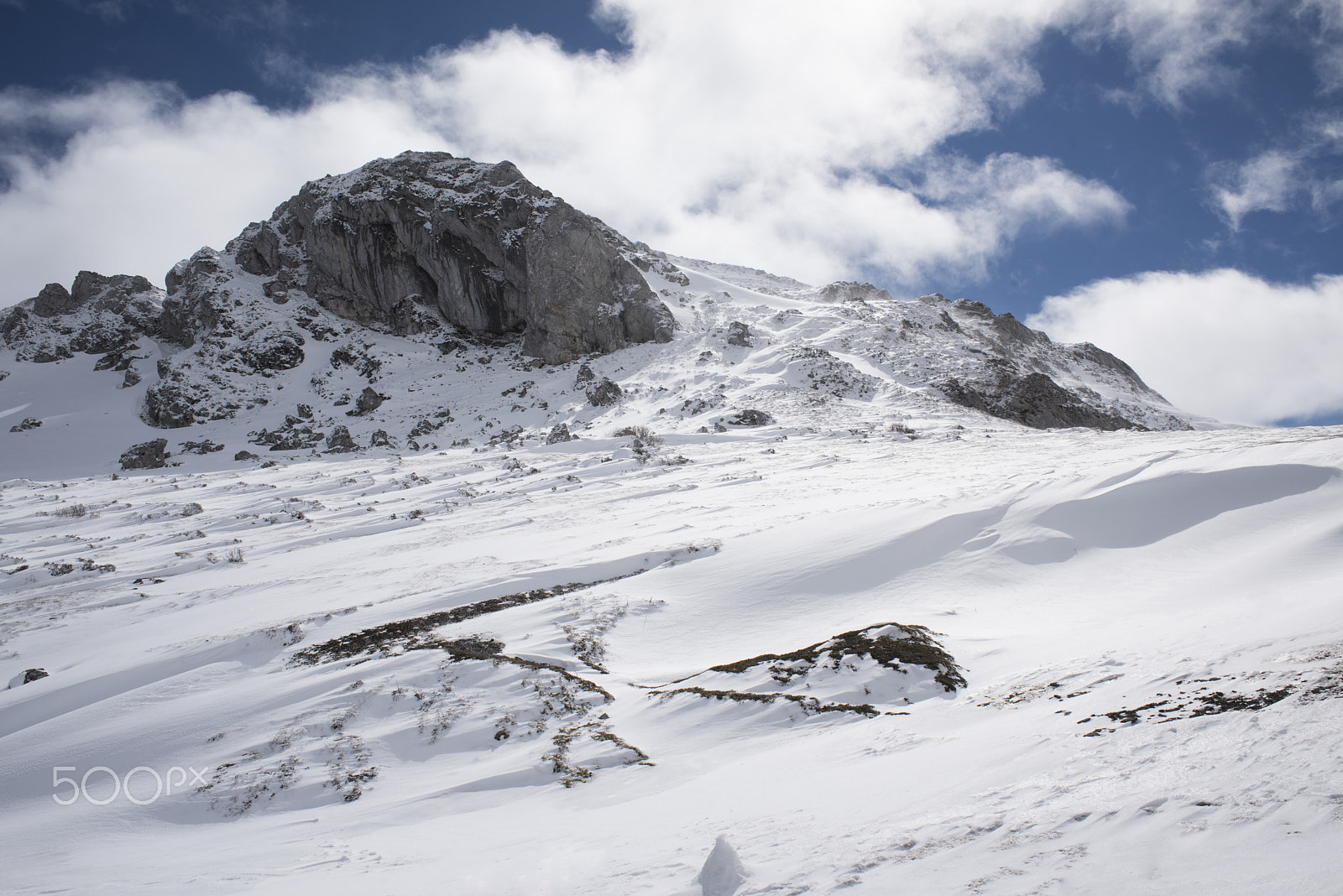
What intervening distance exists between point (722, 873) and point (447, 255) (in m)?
49.5

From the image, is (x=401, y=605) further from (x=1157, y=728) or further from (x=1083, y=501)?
(x=1083, y=501)

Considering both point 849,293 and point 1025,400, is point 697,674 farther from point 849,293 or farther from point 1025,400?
point 849,293

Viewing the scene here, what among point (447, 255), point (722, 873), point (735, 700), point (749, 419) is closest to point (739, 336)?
point (749, 419)

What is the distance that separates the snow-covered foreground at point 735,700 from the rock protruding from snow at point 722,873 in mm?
93

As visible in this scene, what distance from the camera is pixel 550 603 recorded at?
8.12 metres

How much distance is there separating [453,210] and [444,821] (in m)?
48.6

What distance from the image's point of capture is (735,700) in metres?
5.14

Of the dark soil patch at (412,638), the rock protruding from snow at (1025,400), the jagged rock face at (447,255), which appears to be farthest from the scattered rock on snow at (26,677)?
the jagged rock face at (447,255)

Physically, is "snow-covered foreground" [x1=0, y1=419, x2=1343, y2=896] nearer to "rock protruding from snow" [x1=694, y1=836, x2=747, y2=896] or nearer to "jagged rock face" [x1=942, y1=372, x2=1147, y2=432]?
"rock protruding from snow" [x1=694, y1=836, x2=747, y2=896]

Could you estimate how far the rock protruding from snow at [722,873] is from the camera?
263 centimetres

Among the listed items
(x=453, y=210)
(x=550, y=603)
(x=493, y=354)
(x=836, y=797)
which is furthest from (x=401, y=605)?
(x=453, y=210)

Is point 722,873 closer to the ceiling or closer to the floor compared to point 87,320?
closer to the floor

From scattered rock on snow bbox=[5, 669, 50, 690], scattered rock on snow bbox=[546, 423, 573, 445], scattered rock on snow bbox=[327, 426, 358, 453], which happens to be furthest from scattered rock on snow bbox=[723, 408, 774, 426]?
scattered rock on snow bbox=[5, 669, 50, 690]

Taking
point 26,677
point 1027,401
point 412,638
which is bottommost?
point 412,638
